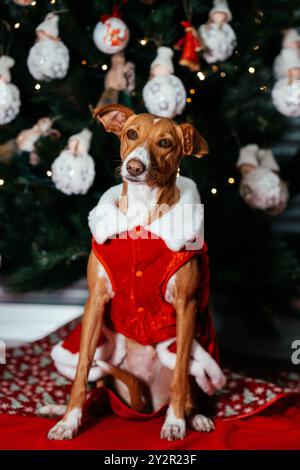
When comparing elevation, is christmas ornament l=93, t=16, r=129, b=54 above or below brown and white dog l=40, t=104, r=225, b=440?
above

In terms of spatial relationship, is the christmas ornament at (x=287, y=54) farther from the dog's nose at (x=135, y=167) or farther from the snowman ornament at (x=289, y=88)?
the dog's nose at (x=135, y=167)

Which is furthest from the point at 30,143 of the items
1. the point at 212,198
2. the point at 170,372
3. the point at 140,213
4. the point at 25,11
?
the point at 170,372

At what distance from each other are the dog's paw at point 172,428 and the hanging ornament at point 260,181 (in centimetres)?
112

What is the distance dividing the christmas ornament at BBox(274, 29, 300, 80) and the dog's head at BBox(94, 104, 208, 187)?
3.08ft

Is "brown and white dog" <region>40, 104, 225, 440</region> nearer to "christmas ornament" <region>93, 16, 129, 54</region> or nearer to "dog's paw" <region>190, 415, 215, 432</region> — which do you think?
"dog's paw" <region>190, 415, 215, 432</region>

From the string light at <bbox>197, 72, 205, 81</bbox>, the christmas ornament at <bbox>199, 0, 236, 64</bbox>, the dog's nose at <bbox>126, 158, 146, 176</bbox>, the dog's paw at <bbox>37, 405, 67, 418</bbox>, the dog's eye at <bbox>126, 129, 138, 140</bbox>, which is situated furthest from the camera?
the string light at <bbox>197, 72, 205, 81</bbox>

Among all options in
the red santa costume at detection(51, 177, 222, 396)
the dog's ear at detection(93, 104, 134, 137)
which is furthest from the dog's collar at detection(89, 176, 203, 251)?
the dog's ear at detection(93, 104, 134, 137)

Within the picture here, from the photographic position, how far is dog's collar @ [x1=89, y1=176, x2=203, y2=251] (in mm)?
1922

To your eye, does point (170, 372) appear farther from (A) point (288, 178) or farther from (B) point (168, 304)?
(A) point (288, 178)

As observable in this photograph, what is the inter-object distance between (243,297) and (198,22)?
1.25 m

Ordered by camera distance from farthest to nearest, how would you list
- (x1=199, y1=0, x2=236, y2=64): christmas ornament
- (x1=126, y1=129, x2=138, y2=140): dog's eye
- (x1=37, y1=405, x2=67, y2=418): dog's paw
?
(x1=199, y1=0, x2=236, y2=64): christmas ornament
(x1=37, y1=405, x2=67, y2=418): dog's paw
(x1=126, y1=129, x2=138, y2=140): dog's eye

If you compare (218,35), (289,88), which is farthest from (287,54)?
(218,35)

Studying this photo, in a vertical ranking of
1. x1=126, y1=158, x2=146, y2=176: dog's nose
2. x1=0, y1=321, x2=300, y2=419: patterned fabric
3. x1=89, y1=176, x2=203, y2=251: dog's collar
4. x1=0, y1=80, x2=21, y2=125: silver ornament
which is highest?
x1=0, y1=80, x2=21, y2=125: silver ornament

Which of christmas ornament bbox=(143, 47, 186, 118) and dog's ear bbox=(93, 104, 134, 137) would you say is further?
christmas ornament bbox=(143, 47, 186, 118)
